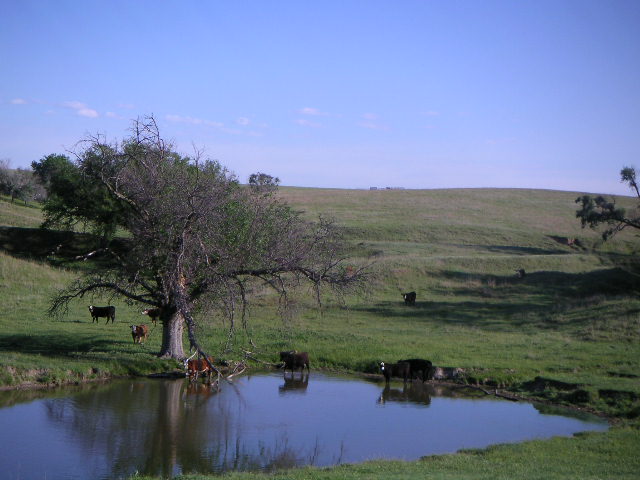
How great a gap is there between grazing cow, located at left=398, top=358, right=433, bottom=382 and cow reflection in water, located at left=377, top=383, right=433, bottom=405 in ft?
1.29

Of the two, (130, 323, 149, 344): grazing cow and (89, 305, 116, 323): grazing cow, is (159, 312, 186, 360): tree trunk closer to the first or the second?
(130, 323, 149, 344): grazing cow

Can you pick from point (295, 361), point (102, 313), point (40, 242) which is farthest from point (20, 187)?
point (295, 361)

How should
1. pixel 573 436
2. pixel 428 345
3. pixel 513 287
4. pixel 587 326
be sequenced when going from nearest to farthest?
pixel 573 436
pixel 428 345
pixel 587 326
pixel 513 287

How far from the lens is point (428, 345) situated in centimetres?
3022

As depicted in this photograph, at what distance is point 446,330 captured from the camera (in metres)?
34.2

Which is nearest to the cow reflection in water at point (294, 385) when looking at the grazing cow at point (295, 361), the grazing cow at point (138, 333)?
the grazing cow at point (295, 361)

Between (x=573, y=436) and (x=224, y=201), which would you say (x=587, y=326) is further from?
(x=224, y=201)

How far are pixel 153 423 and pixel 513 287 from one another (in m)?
32.7

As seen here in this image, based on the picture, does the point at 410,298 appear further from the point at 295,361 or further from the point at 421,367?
the point at 295,361

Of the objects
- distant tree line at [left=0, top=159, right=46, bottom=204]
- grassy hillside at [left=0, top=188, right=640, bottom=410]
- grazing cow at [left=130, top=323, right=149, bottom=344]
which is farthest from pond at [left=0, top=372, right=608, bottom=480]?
distant tree line at [left=0, top=159, right=46, bottom=204]

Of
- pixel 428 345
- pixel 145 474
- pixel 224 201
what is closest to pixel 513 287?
pixel 428 345

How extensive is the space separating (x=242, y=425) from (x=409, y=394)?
272 inches

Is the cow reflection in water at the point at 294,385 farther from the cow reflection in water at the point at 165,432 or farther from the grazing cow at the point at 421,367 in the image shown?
the grazing cow at the point at 421,367

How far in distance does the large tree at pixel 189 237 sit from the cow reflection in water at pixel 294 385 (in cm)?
330
